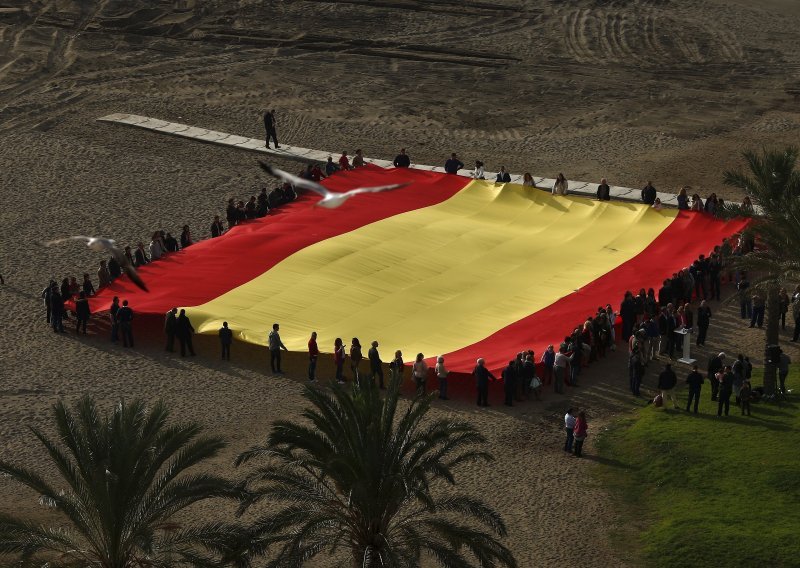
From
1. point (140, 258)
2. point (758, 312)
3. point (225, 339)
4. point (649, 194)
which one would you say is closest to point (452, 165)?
point (649, 194)

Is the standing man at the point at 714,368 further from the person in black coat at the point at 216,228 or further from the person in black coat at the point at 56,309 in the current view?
the person in black coat at the point at 56,309

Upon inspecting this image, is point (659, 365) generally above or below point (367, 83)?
below

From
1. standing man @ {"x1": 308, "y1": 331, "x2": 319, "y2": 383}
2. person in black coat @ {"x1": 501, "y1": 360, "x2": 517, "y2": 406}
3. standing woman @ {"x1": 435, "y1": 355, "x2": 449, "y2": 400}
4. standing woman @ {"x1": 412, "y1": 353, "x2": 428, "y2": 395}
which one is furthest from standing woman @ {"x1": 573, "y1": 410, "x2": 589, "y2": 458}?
standing man @ {"x1": 308, "y1": 331, "x2": 319, "y2": 383}

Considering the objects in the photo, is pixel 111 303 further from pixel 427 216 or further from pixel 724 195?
pixel 724 195

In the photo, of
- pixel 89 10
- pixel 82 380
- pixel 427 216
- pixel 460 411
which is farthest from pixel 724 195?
pixel 89 10

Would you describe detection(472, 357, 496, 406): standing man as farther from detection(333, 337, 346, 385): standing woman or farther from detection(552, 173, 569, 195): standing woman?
detection(552, 173, 569, 195): standing woman
